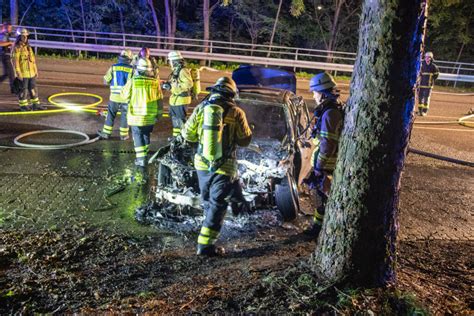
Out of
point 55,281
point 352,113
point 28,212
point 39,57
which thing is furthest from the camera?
point 39,57

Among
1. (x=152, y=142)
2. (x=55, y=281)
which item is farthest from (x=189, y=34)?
(x=55, y=281)

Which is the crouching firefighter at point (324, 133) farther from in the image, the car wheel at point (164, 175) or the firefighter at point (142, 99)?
the firefighter at point (142, 99)

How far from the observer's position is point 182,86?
797cm

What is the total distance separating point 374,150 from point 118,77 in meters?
6.13

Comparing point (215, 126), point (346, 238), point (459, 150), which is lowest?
point (459, 150)

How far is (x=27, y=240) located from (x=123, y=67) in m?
4.24

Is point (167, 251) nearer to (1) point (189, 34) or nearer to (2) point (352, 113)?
(2) point (352, 113)

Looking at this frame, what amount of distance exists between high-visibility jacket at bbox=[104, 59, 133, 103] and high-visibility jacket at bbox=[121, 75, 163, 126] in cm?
117

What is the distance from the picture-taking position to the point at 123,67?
314 inches

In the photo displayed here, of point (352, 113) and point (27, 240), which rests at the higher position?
point (352, 113)

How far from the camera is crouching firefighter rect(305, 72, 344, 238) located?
4.97 meters

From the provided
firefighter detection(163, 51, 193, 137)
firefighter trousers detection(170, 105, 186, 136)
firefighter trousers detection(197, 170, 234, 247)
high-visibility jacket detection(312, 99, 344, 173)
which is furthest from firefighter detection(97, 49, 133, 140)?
high-visibility jacket detection(312, 99, 344, 173)

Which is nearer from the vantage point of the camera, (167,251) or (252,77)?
(167,251)

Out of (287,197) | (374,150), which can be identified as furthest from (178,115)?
(374,150)
